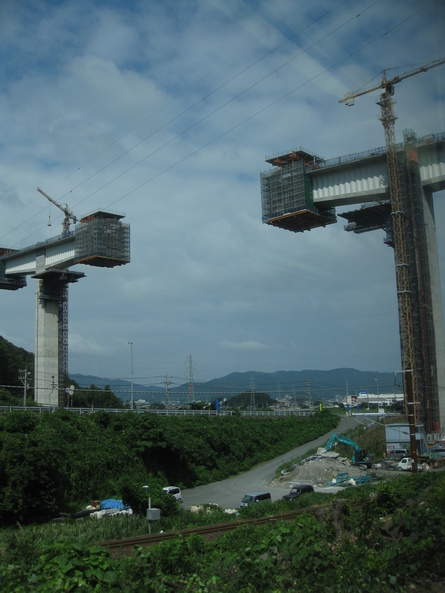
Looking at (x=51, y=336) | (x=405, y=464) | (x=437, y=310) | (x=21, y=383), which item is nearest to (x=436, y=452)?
(x=405, y=464)

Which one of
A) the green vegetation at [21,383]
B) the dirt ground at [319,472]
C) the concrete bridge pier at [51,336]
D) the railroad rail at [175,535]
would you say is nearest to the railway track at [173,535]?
the railroad rail at [175,535]

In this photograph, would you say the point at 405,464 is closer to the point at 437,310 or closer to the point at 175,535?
the point at 437,310

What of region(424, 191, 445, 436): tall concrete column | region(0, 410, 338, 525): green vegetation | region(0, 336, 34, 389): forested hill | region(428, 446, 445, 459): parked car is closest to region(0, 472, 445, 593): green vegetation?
region(0, 410, 338, 525): green vegetation

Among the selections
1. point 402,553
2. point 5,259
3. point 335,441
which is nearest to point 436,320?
point 335,441

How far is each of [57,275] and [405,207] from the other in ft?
101

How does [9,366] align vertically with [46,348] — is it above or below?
below

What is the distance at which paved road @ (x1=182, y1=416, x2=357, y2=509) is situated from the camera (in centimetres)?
2638

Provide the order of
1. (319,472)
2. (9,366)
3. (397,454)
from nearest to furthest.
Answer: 1. (319,472)
2. (397,454)
3. (9,366)

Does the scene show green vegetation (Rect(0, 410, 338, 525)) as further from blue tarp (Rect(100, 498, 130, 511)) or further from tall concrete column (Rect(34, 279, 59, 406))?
tall concrete column (Rect(34, 279, 59, 406))

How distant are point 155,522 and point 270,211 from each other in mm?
28727

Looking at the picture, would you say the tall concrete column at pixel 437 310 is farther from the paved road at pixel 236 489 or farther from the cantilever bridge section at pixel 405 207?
the paved road at pixel 236 489

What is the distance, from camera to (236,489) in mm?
29625

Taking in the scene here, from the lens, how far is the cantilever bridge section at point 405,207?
115ft

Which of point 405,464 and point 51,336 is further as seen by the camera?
point 51,336
